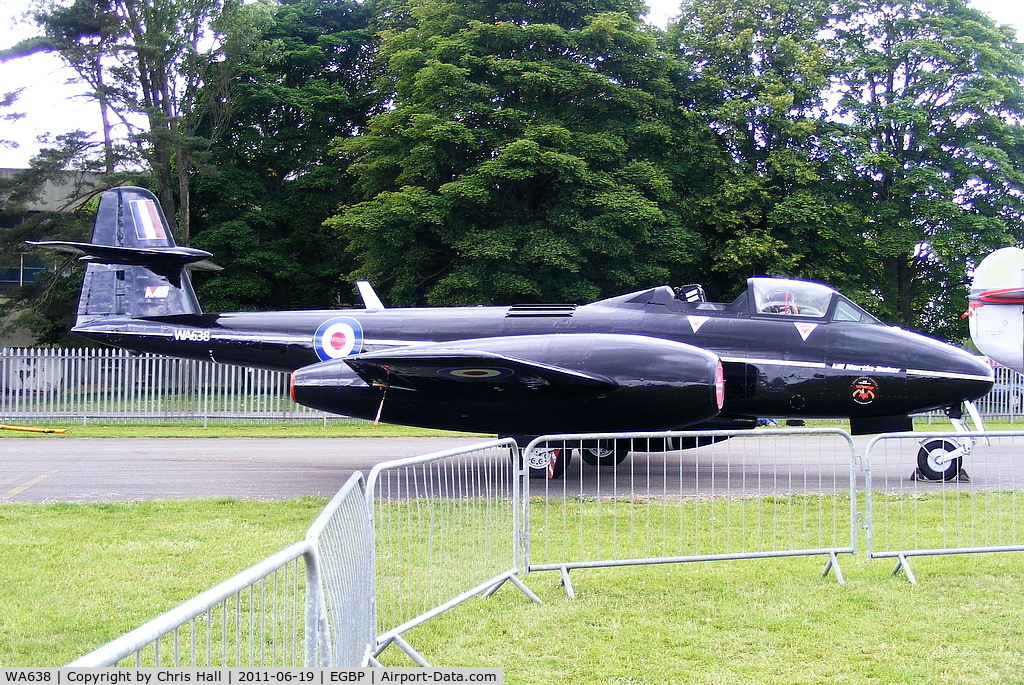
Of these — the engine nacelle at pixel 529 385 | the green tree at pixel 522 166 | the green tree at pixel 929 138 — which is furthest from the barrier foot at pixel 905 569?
the green tree at pixel 929 138

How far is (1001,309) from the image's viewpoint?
23.2 feet

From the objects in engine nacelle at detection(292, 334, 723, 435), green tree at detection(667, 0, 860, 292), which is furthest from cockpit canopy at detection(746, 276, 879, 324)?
green tree at detection(667, 0, 860, 292)

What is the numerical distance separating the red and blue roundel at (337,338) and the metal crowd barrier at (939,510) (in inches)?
296

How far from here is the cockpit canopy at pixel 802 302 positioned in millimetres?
12461

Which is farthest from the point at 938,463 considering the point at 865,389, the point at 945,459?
the point at 865,389

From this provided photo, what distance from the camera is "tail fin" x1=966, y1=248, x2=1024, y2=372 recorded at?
22.9ft

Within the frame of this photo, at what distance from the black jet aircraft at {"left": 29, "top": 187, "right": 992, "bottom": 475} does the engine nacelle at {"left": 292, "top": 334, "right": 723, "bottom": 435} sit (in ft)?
0.06

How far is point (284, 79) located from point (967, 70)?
27.7m

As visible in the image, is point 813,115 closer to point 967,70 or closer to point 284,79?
point 967,70

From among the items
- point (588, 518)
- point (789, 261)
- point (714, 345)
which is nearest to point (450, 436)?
point (714, 345)

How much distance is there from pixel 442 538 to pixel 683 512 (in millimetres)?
3793

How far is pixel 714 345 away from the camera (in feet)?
40.9

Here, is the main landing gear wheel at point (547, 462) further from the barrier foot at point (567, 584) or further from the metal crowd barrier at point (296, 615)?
the metal crowd barrier at point (296, 615)

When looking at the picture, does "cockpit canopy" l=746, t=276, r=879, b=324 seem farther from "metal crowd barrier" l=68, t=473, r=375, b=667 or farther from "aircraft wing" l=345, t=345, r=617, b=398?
"metal crowd barrier" l=68, t=473, r=375, b=667
